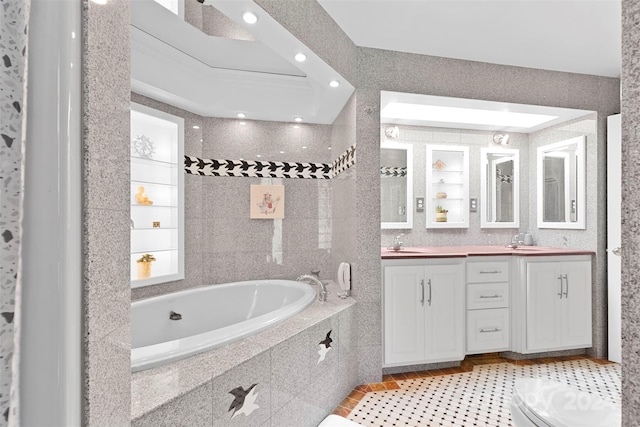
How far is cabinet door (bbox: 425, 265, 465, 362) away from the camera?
275 cm

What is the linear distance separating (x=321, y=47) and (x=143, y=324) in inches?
84.2

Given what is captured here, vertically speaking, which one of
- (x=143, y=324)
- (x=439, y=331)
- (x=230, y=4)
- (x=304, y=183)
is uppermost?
(x=230, y=4)

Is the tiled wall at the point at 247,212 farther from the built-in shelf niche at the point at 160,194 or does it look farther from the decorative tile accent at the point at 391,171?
the decorative tile accent at the point at 391,171

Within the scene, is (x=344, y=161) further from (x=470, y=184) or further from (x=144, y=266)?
(x=144, y=266)

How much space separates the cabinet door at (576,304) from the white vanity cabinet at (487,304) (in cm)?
51

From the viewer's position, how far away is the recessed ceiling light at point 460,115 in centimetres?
306

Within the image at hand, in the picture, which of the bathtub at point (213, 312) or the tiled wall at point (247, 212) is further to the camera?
the tiled wall at point (247, 212)

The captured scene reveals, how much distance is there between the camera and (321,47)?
2.11 m

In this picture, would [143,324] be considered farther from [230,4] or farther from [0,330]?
[0,330]

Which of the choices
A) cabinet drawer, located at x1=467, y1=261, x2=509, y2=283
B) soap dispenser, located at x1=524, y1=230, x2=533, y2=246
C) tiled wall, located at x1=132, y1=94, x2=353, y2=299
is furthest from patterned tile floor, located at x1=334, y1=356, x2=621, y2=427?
tiled wall, located at x1=132, y1=94, x2=353, y2=299

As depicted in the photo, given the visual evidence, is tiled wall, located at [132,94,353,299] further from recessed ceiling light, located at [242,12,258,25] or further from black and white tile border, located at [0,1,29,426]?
black and white tile border, located at [0,1,29,426]

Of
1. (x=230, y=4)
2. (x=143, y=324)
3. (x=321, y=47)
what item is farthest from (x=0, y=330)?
(x=143, y=324)

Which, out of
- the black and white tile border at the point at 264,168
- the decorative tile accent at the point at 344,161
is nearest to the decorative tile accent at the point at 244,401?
the decorative tile accent at the point at 344,161

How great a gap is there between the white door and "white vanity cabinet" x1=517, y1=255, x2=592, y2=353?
0.50 feet
